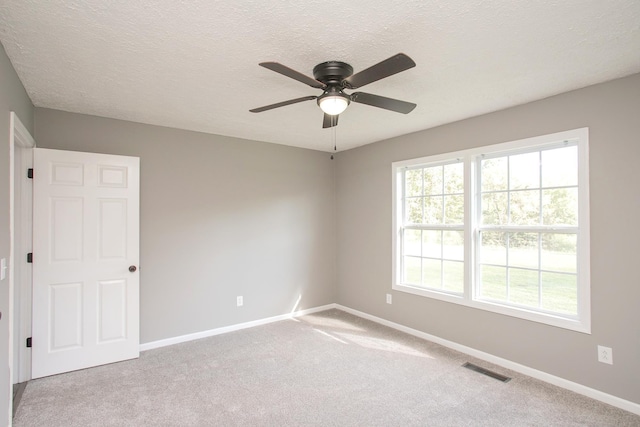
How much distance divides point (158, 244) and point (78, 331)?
1078 millimetres

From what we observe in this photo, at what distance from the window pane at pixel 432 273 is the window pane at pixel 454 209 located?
1.72 ft

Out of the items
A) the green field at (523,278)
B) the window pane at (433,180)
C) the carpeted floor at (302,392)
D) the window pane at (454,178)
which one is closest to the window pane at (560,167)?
the green field at (523,278)

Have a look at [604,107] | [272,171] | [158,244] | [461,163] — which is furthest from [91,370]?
[604,107]

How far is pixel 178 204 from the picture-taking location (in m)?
3.84

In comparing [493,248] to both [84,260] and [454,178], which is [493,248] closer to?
[454,178]

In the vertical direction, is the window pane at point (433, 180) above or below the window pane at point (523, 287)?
above

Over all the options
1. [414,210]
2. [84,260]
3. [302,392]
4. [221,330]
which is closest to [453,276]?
[414,210]

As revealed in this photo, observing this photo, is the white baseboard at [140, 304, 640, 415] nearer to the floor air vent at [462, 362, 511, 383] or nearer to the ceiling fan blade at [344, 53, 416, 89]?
the floor air vent at [462, 362, 511, 383]

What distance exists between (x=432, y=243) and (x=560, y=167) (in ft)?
4.95

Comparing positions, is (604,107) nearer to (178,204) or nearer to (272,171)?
(272,171)

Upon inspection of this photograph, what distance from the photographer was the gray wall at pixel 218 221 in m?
3.61

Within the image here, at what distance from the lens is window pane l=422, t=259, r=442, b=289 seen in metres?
3.85

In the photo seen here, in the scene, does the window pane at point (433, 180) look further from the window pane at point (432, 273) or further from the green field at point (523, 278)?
the window pane at point (432, 273)

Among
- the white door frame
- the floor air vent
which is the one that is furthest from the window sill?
the white door frame
